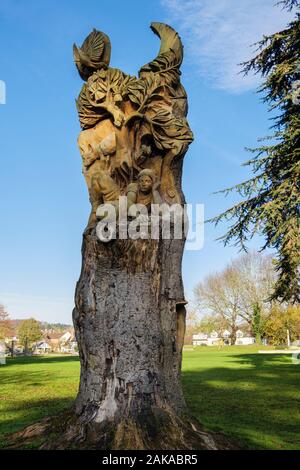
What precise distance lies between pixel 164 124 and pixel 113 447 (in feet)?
13.6

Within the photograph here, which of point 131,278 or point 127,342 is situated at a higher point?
point 131,278

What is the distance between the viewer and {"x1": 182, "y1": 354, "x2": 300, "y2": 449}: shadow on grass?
7090 millimetres

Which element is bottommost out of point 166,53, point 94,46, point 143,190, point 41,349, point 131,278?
point 41,349

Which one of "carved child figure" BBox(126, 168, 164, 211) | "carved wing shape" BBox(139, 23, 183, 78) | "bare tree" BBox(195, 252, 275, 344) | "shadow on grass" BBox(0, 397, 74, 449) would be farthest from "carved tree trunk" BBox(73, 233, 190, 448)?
"bare tree" BBox(195, 252, 275, 344)

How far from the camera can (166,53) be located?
22.8ft

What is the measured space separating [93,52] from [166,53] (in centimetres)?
106

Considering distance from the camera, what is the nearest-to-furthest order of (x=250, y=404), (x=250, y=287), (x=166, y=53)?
1. (x=166, y=53)
2. (x=250, y=404)
3. (x=250, y=287)

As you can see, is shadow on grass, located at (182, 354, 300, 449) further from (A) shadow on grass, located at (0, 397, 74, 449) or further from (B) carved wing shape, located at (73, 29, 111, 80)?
(B) carved wing shape, located at (73, 29, 111, 80)

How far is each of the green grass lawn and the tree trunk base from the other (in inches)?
27.3

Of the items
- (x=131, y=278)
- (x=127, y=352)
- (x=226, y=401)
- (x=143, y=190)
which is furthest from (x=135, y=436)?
(x=226, y=401)

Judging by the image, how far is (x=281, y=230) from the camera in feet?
45.0

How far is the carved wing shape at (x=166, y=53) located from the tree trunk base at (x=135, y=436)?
4623 millimetres

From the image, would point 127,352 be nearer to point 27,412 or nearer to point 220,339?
point 27,412

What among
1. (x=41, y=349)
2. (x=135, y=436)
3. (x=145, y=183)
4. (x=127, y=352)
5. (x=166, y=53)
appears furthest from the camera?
(x=41, y=349)
